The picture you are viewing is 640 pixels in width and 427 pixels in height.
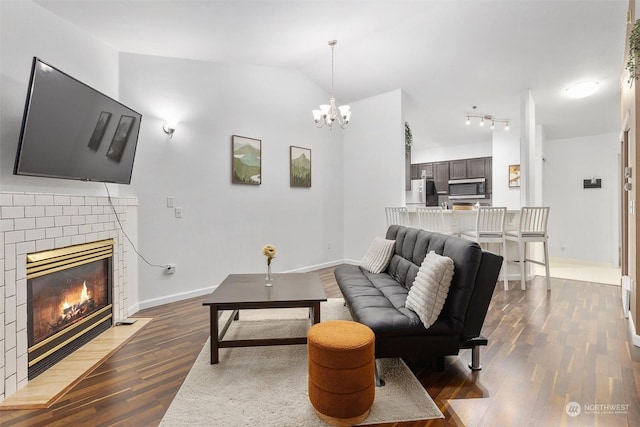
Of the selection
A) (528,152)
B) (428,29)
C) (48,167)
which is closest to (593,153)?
(528,152)

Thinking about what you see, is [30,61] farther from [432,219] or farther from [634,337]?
[634,337]

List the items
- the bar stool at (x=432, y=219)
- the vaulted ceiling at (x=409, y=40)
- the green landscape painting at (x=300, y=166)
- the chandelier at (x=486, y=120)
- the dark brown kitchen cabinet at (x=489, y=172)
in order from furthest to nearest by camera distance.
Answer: the dark brown kitchen cabinet at (x=489, y=172) → the chandelier at (x=486, y=120) → the green landscape painting at (x=300, y=166) → the bar stool at (x=432, y=219) → the vaulted ceiling at (x=409, y=40)

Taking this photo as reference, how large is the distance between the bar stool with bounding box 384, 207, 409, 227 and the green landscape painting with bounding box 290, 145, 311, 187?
1.38 m

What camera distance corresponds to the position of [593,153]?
647 centimetres

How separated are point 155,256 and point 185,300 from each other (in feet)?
2.04

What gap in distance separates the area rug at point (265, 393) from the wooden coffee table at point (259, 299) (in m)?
0.14

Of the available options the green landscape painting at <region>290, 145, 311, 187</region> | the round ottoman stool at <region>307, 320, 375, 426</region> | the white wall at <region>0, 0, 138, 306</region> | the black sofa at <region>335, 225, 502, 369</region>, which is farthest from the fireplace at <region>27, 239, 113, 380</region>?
the green landscape painting at <region>290, 145, 311, 187</region>

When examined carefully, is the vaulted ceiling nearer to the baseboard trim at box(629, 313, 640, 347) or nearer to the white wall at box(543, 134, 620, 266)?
the white wall at box(543, 134, 620, 266)

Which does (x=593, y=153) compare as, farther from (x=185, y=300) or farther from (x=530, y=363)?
(x=185, y=300)

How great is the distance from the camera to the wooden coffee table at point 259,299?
2.15 meters

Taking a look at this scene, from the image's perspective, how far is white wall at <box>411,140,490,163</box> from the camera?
739 centimetres

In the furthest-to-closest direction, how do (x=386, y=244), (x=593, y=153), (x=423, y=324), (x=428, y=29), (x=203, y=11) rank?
(x=593, y=153) → (x=428, y=29) → (x=386, y=244) → (x=203, y=11) → (x=423, y=324)

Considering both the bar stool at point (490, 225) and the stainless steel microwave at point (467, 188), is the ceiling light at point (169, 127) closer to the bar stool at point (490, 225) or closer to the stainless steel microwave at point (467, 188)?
the bar stool at point (490, 225)

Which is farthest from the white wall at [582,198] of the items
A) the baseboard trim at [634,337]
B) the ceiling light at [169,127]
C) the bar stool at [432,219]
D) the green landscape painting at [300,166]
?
the ceiling light at [169,127]
